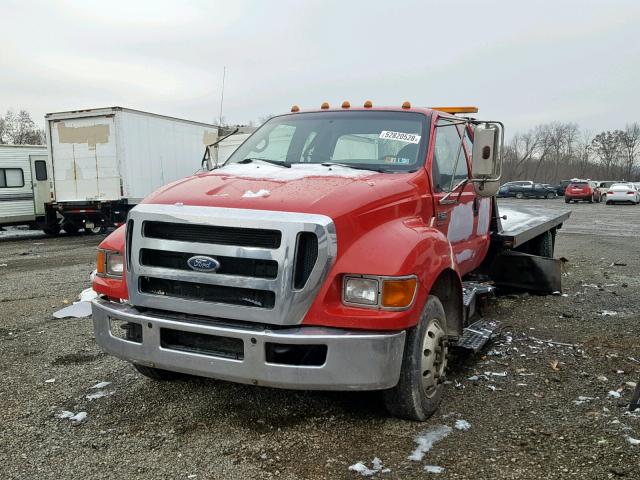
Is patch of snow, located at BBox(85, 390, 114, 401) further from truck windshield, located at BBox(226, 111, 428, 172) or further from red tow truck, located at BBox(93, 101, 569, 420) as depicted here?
truck windshield, located at BBox(226, 111, 428, 172)

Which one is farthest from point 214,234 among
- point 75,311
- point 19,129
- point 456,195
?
point 19,129

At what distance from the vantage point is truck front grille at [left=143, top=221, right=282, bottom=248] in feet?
10.0

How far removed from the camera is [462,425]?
11.4 feet

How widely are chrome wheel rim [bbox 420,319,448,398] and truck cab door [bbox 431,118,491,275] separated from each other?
68 centimetres

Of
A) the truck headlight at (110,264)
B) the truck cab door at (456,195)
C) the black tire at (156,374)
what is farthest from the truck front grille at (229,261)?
the truck cab door at (456,195)

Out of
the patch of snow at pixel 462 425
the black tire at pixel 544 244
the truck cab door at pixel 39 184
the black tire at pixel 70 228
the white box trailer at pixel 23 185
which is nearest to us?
the patch of snow at pixel 462 425

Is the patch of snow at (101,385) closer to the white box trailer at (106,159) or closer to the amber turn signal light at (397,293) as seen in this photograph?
the amber turn signal light at (397,293)

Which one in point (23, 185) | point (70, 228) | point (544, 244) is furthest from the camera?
point (70, 228)

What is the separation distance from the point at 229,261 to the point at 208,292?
0.25 m

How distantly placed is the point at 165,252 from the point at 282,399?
1.34 meters

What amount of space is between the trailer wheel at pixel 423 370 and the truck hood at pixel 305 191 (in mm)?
711

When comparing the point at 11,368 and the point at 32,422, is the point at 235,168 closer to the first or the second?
the point at 32,422

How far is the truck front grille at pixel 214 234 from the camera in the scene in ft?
10.0

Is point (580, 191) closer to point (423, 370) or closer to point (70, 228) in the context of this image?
point (70, 228)
